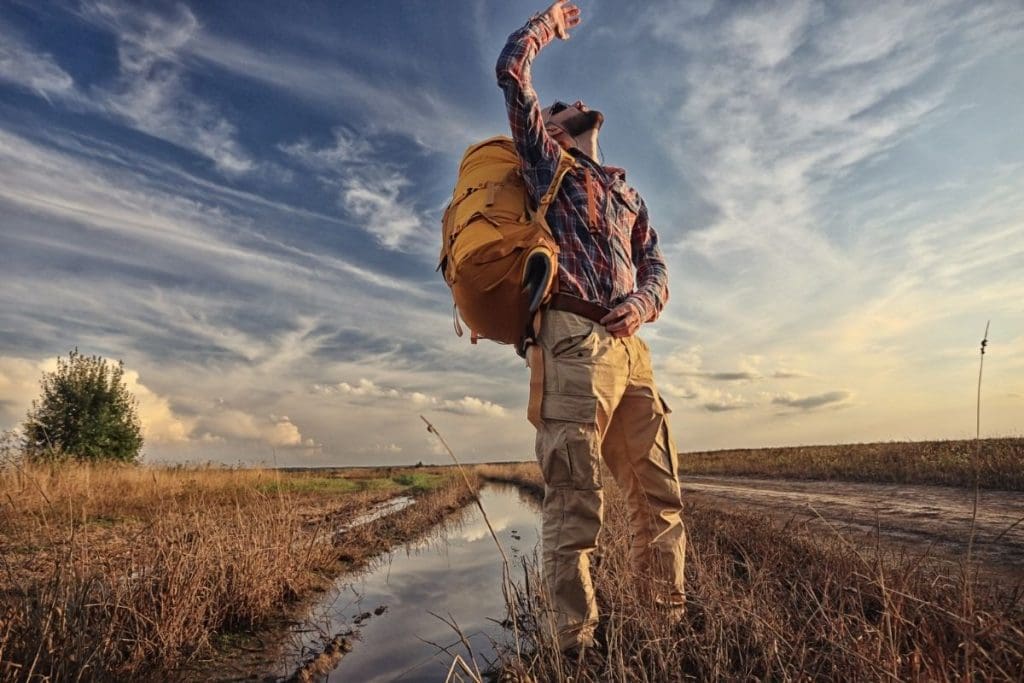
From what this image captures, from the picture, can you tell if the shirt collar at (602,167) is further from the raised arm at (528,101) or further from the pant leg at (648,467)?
the pant leg at (648,467)

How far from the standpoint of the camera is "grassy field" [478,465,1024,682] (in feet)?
5.40

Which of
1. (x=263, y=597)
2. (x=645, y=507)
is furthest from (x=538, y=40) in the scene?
(x=263, y=597)

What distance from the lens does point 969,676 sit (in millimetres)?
1337

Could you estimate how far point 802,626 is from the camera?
2518mm

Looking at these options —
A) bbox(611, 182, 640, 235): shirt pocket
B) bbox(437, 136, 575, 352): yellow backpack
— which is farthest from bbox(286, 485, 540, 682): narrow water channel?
bbox(611, 182, 640, 235): shirt pocket

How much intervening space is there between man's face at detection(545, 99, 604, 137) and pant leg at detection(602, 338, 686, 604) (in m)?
1.15

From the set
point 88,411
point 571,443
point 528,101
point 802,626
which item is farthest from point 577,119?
point 88,411

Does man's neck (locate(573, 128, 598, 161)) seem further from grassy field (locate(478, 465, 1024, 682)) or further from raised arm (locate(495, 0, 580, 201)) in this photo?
grassy field (locate(478, 465, 1024, 682))

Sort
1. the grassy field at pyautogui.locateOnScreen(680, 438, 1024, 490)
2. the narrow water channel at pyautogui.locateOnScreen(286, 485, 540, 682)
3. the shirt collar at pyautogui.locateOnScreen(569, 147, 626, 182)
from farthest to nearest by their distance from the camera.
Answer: the grassy field at pyautogui.locateOnScreen(680, 438, 1024, 490) → the narrow water channel at pyautogui.locateOnScreen(286, 485, 540, 682) → the shirt collar at pyautogui.locateOnScreen(569, 147, 626, 182)

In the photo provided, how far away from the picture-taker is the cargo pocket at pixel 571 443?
2.47m

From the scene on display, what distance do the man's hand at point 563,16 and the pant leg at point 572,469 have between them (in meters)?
1.47

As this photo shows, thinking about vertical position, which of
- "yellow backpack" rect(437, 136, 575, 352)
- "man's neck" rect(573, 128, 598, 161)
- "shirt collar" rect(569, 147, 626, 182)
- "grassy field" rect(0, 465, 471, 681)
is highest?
"man's neck" rect(573, 128, 598, 161)

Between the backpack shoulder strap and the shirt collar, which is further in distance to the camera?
the shirt collar

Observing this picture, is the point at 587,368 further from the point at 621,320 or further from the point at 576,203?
the point at 576,203
